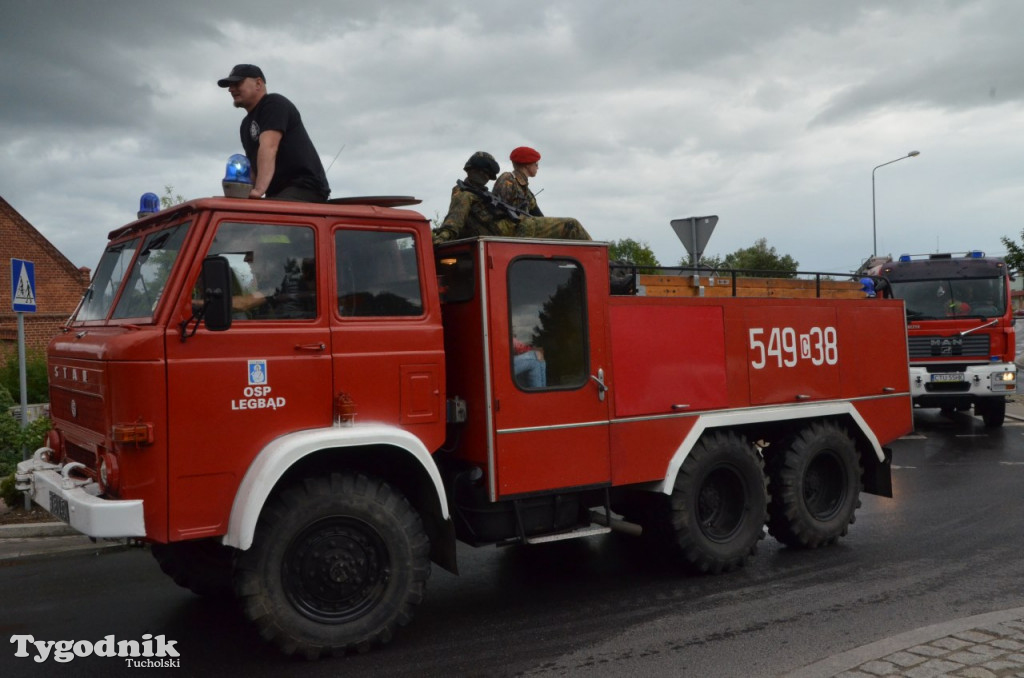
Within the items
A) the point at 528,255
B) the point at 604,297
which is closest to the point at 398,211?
the point at 528,255

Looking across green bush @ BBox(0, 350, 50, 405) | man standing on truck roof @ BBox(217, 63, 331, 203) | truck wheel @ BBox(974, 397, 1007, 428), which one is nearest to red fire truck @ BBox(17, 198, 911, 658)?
man standing on truck roof @ BBox(217, 63, 331, 203)

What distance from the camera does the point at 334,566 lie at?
495cm

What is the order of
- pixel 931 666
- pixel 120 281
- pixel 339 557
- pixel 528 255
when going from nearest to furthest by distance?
1. pixel 931 666
2. pixel 339 557
3. pixel 120 281
4. pixel 528 255

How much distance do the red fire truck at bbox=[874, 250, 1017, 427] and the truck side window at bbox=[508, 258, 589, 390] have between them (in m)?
11.4

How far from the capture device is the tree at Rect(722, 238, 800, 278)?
729 centimetres

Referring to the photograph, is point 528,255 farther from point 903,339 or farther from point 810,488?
point 903,339

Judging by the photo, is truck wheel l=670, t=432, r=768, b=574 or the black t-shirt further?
truck wheel l=670, t=432, r=768, b=574

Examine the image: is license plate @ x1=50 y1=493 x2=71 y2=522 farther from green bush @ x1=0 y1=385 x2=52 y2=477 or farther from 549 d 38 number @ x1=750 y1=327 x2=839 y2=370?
549 d 38 number @ x1=750 y1=327 x2=839 y2=370

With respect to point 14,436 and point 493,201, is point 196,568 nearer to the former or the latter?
point 493,201

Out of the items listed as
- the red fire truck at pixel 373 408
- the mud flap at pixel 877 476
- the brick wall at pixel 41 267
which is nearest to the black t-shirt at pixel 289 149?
the red fire truck at pixel 373 408

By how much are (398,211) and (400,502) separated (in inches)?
66.9

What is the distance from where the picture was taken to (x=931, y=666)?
4.52 meters

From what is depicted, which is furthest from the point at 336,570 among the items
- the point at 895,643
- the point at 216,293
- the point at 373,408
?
the point at 895,643

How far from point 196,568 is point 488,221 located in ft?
9.96
